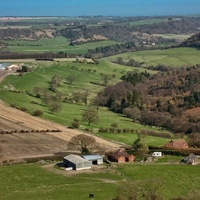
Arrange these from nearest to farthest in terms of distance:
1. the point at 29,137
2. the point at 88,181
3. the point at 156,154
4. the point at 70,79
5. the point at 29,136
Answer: the point at 88,181
the point at 156,154
the point at 29,137
the point at 29,136
the point at 70,79

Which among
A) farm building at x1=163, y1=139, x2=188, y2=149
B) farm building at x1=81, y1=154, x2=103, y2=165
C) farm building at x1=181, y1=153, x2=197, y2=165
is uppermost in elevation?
farm building at x1=81, y1=154, x2=103, y2=165

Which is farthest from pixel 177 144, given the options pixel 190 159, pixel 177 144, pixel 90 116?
pixel 90 116

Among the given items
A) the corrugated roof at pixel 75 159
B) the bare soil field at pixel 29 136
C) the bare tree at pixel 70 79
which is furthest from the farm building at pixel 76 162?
the bare tree at pixel 70 79

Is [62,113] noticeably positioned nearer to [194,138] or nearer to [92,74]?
[194,138]

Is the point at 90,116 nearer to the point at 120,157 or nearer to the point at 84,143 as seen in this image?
the point at 84,143

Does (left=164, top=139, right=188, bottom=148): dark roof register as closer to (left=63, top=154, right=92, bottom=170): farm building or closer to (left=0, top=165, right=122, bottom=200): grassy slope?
(left=63, top=154, right=92, bottom=170): farm building

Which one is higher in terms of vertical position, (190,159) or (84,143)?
(84,143)

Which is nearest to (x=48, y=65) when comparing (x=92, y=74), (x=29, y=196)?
(x=92, y=74)

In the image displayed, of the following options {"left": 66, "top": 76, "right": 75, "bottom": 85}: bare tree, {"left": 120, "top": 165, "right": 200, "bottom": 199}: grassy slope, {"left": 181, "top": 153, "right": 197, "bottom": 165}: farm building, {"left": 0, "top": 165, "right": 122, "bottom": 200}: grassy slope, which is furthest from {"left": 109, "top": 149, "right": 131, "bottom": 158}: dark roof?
{"left": 66, "top": 76, "right": 75, "bottom": 85}: bare tree
